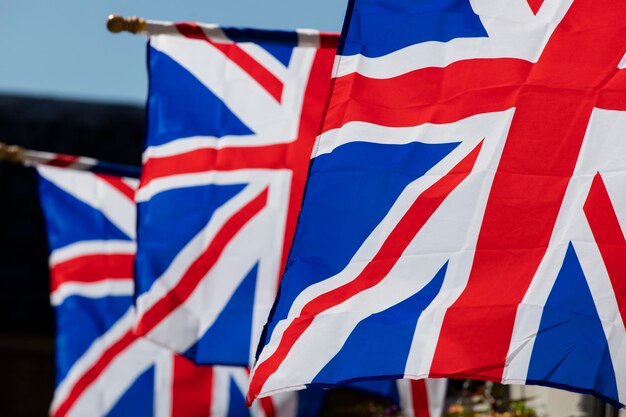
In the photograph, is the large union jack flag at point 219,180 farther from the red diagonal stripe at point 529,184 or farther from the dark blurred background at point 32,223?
the dark blurred background at point 32,223

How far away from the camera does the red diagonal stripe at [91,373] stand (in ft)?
29.9

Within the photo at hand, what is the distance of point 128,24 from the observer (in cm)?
721

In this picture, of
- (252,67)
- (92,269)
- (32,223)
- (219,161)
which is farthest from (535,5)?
(32,223)

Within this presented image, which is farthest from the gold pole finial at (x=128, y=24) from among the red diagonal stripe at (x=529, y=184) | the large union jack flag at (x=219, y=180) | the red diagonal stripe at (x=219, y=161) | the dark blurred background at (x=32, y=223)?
the dark blurred background at (x=32, y=223)

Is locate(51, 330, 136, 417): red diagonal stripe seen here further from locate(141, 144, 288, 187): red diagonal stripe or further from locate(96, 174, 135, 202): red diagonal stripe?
locate(141, 144, 288, 187): red diagonal stripe

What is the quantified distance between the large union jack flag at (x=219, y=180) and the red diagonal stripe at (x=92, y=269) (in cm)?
195

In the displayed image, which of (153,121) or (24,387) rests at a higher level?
(153,121)

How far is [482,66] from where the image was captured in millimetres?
4453

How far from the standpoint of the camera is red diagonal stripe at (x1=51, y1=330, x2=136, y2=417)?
29.9ft

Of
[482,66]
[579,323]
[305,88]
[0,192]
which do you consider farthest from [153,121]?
[0,192]

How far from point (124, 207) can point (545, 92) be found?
18.0ft

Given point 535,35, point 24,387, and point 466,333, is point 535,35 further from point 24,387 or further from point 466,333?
point 24,387

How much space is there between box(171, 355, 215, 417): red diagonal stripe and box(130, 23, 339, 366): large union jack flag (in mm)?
1518

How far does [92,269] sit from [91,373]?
76 centimetres
